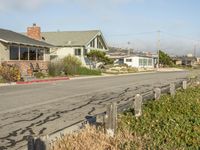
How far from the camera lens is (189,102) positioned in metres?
11.7

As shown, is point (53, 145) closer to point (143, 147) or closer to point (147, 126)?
point (143, 147)

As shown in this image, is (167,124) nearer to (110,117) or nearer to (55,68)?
(110,117)

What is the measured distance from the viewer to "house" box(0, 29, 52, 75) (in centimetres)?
3531

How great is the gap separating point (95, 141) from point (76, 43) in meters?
49.3

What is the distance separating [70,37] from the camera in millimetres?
58750

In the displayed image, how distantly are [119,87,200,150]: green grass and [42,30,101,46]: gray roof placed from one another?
144 ft

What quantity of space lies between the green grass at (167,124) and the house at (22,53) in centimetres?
2373

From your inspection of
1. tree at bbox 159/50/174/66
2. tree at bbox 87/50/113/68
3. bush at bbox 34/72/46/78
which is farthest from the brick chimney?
tree at bbox 159/50/174/66

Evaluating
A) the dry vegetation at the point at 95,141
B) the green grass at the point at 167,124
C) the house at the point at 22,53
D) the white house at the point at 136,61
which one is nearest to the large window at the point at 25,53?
the house at the point at 22,53

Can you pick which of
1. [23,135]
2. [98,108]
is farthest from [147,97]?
[23,135]

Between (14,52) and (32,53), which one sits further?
(32,53)

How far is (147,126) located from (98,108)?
234 inches

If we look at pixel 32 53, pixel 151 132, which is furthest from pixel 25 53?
pixel 151 132

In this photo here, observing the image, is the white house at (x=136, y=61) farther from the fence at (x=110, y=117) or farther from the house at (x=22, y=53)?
the fence at (x=110, y=117)
